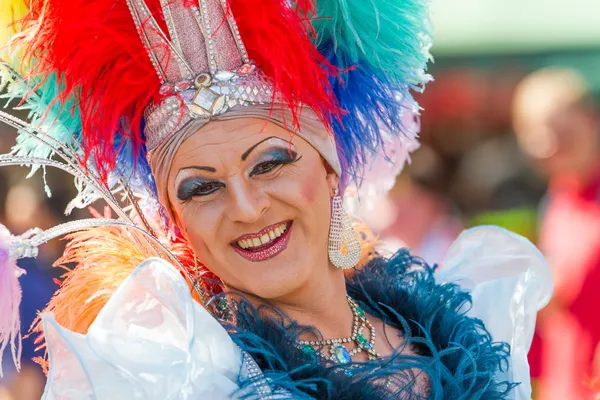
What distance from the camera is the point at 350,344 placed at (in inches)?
94.0

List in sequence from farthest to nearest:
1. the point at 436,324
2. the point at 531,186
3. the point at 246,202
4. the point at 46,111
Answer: the point at 531,186 → the point at 436,324 → the point at 46,111 → the point at 246,202

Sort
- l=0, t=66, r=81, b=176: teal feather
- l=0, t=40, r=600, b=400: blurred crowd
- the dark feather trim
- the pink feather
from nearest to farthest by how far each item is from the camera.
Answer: the pink feather → the dark feather trim → l=0, t=66, r=81, b=176: teal feather → l=0, t=40, r=600, b=400: blurred crowd

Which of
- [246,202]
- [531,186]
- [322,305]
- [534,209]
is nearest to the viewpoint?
[246,202]

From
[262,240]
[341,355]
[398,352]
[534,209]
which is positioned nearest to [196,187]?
[262,240]

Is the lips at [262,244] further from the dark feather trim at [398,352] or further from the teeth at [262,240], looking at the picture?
the dark feather trim at [398,352]

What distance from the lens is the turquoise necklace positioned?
7.47 ft

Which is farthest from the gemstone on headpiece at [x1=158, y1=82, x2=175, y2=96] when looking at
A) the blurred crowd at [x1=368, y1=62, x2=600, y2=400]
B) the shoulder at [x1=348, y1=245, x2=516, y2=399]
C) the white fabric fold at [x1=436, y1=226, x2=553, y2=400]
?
the blurred crowd at [x1=368, y1=62, x2=600, y2=400]

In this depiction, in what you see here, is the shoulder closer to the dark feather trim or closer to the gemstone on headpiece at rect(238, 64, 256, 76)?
the dark feather trim

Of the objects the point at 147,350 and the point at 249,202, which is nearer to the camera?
the point at 147,350

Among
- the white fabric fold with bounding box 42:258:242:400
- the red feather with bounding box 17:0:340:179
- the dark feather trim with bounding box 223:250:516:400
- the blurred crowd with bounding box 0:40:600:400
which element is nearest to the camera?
the white fabric fold with bounding box 42:258:242:400

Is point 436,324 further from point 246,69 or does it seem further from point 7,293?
point 7,293

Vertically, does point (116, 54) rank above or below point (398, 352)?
above

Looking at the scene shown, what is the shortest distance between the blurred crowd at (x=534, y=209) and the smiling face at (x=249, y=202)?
16.9 inches

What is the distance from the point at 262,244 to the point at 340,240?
0.27 meters
